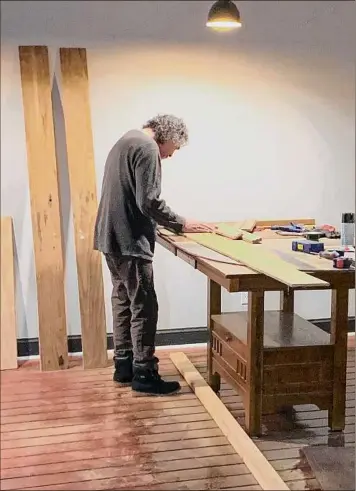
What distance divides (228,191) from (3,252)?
726 mm

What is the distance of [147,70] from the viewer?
1.62 meters

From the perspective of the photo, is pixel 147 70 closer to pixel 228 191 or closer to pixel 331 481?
pixel 228 191

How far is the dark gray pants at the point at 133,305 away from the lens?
6.06ft

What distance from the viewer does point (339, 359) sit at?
210cm

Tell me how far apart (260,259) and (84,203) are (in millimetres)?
496

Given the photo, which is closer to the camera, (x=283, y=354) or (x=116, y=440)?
Answer: (x=116, y=440)

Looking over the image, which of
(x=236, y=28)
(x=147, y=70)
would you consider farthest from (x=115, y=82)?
(x=236, y=28)

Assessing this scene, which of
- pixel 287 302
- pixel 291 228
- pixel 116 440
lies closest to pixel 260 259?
pixel 291 228

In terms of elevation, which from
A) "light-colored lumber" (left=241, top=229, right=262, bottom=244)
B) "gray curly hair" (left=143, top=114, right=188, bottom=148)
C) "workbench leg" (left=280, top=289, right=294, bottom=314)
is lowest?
"workbench leg" (left=280, top=289, right=294, bottom=314)

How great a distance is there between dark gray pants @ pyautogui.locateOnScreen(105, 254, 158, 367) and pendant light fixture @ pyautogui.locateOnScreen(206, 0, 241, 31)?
26.0 inches

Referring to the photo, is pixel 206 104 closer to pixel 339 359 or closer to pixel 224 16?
pixel 224 16

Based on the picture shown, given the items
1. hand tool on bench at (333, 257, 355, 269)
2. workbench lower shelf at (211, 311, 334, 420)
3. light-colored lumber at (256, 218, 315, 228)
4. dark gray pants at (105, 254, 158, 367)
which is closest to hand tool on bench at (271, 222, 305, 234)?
light-colored lumber at (256, 218, 315, 228)

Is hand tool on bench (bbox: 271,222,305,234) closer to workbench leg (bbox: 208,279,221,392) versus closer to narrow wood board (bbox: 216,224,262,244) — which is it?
narrow wood board (bbox: 216,224,262,244)

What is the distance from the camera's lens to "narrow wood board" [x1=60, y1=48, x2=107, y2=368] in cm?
159
